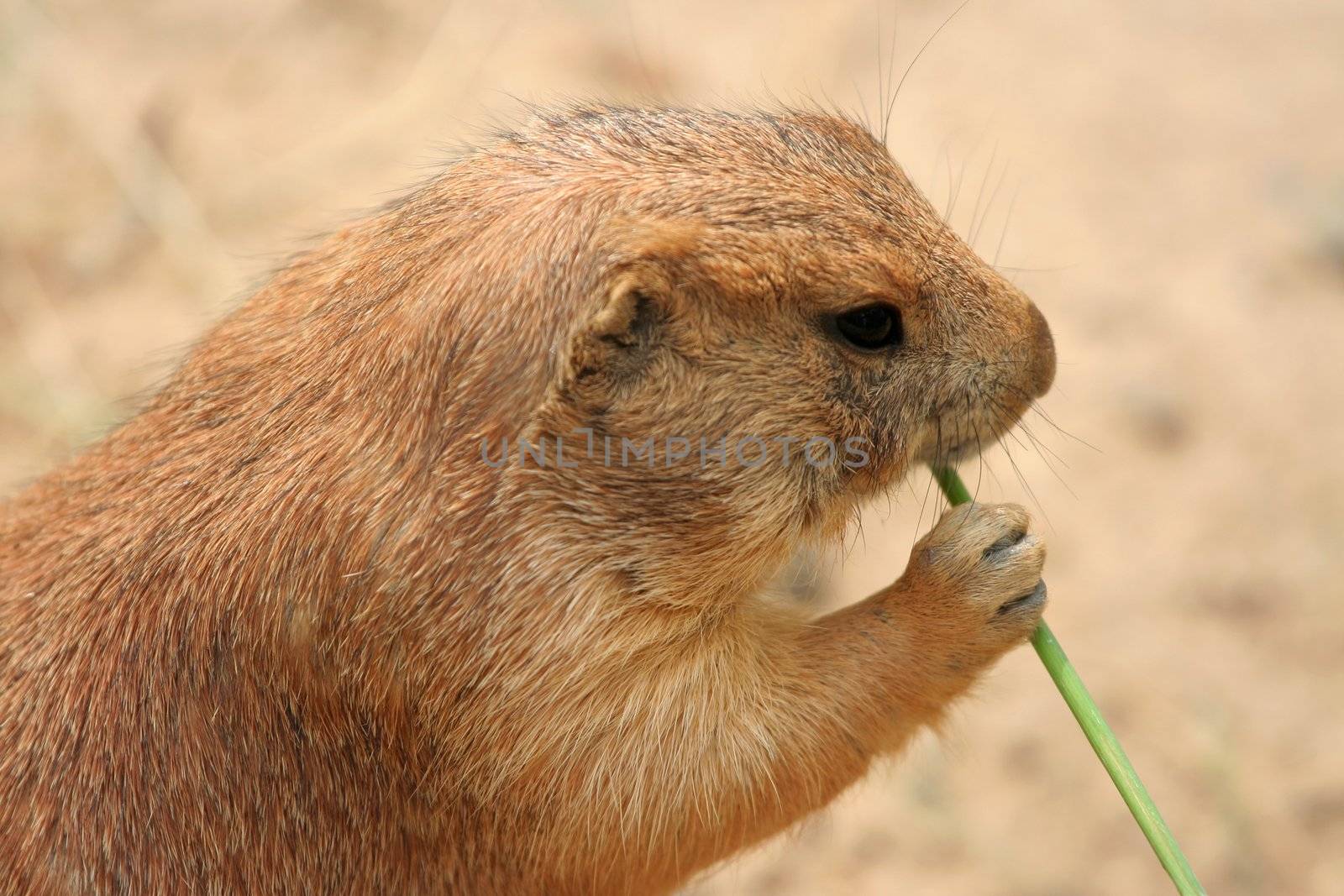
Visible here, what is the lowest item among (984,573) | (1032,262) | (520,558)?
(984,573)

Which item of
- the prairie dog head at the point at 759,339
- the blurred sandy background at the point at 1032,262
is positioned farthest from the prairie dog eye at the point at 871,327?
the blurred sandy background at the point at 1032,262

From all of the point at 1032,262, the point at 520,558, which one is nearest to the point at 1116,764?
the point at 520,558

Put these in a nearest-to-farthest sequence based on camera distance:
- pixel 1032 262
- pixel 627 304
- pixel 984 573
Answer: pixel 627 304
pixel 984 573
pixel 1032 262

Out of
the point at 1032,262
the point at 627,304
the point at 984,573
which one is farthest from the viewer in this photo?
the point at 1032,262

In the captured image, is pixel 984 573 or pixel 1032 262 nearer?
pixel 984 573

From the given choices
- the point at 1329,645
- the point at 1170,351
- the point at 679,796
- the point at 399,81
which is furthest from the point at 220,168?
the point at 1329,645

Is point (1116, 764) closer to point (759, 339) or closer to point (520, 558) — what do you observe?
point (759, 339)

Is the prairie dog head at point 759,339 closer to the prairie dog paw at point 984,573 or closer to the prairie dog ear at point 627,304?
the prairie dog ear at point 627,304
